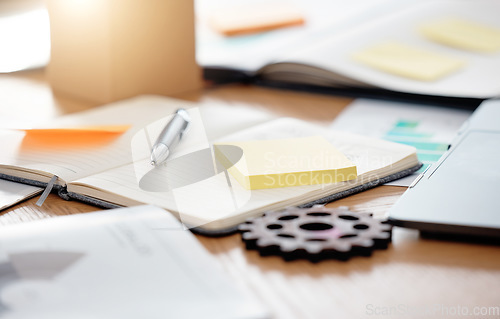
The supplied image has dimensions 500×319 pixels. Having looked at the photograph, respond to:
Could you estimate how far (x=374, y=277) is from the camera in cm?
50

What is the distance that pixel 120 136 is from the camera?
80 centimetres

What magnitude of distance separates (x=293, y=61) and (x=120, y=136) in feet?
1.36

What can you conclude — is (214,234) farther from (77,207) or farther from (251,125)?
(251,125)

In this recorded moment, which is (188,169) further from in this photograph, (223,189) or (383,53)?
(383,53)

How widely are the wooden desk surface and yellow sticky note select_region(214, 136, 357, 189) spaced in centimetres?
3

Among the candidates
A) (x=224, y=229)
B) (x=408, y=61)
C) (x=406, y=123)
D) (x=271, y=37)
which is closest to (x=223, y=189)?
(x=224, y=229)

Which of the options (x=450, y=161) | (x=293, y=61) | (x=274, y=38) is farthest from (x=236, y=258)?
(x=274, y=38)

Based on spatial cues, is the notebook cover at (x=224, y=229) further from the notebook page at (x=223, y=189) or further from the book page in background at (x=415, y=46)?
the book page in background at (x=415, y=46)

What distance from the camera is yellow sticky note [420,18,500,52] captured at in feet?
3.96

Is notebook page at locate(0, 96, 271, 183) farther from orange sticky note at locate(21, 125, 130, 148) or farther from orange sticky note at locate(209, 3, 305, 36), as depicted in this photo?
orange sticky note at locate(209, 3, 305, 36)

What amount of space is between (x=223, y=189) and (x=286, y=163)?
0.25 feet

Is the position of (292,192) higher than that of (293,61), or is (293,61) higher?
(293,61)

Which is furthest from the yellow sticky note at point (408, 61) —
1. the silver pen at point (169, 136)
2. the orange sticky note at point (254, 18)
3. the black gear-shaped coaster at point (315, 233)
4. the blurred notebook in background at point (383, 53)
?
the black gear-shaped coaster at point (315, 233)

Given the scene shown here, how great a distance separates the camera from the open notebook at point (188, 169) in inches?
23.3
